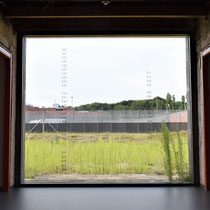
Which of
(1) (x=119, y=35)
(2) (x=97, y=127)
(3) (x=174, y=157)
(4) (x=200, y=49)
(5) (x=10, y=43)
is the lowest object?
(3) (x=174, y=157)

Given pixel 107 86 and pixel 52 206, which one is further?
pixel 107 86

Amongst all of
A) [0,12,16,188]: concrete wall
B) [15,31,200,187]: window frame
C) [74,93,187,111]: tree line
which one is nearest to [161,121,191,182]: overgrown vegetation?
[15,31,200,187]: window frame

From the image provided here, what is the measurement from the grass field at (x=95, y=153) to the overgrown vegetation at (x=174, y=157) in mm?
55

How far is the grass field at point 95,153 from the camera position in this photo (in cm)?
510

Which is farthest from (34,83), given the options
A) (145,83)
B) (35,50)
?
(145,83)

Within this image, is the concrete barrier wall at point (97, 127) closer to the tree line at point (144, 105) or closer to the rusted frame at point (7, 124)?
the tree line at point (144, 105)

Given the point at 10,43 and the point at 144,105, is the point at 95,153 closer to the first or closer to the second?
the point at 144,105

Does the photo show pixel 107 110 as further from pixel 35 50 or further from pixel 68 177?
pixel 35 50

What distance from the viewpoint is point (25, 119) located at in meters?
5.19

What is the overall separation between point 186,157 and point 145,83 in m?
1.62

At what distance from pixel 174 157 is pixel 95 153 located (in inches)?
59.4

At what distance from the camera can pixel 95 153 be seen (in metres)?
5.16

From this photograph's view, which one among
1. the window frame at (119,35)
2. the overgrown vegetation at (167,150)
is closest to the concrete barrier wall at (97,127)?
the overgrown vegetation at (167,150)

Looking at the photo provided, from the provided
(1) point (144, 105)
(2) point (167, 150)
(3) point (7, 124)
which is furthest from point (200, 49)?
(3) point (7, 124)
